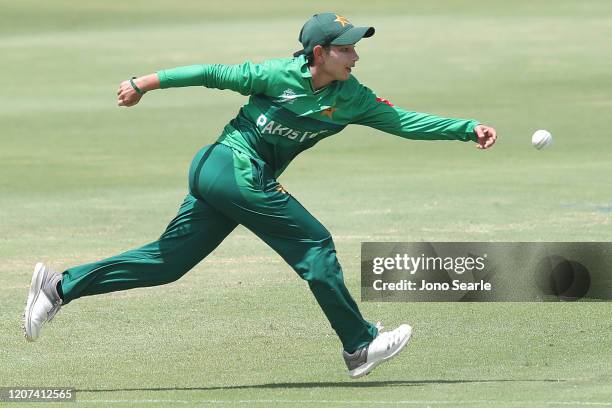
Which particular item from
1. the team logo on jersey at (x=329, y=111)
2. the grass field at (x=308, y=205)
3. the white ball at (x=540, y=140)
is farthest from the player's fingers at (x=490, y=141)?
the grass field at (x=308, y=205)

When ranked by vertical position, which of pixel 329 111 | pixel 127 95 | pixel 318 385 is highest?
pixel 127 95

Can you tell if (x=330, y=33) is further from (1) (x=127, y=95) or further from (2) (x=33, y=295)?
(2) (x=33, y=295)

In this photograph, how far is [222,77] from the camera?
26.4 ft

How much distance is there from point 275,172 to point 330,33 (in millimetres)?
878

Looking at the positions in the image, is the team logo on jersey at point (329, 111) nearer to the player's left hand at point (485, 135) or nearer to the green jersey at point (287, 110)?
the green jersey at point (287, 110)

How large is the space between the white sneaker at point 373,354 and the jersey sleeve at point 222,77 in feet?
5.26

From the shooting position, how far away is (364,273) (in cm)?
1213

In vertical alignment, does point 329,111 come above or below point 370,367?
above

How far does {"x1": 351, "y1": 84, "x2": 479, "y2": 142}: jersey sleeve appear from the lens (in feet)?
27.5

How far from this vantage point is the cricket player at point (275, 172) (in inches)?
320

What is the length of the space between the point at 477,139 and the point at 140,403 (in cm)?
247

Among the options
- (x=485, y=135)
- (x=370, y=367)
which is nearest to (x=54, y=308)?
(x=370, y=367)

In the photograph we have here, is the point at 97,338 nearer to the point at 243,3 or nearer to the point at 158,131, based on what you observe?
the point at 158,131

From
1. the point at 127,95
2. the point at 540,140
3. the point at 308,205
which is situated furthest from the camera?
the point at 308,205
